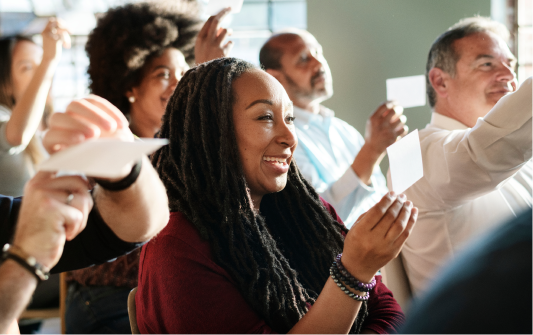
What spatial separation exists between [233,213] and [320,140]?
1749mm

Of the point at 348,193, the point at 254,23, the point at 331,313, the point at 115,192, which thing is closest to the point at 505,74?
the point at 348,193

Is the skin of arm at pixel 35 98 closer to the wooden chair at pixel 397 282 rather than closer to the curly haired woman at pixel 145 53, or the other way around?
the curly haired woman at pixel 145 53

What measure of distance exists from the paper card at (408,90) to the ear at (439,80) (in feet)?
1.14

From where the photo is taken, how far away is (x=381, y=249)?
1.09m

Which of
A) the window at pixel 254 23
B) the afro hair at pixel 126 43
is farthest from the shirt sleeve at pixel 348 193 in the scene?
the window at pixel 254 23

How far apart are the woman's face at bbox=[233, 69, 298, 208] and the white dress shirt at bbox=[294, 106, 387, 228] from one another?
0.96 meters

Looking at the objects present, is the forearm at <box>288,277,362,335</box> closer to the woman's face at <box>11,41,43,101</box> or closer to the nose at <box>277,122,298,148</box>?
the nose at <box>277,122,298,148</box>

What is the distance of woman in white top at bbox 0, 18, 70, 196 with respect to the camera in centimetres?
193

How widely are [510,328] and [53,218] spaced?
0.56m

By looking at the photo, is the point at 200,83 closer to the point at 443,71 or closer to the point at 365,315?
the point at 365,315

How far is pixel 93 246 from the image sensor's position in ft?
3.09

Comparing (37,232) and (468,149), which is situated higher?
(37,232)

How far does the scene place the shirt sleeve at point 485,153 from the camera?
66.2 inches

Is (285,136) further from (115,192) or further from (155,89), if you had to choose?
(155,89)
